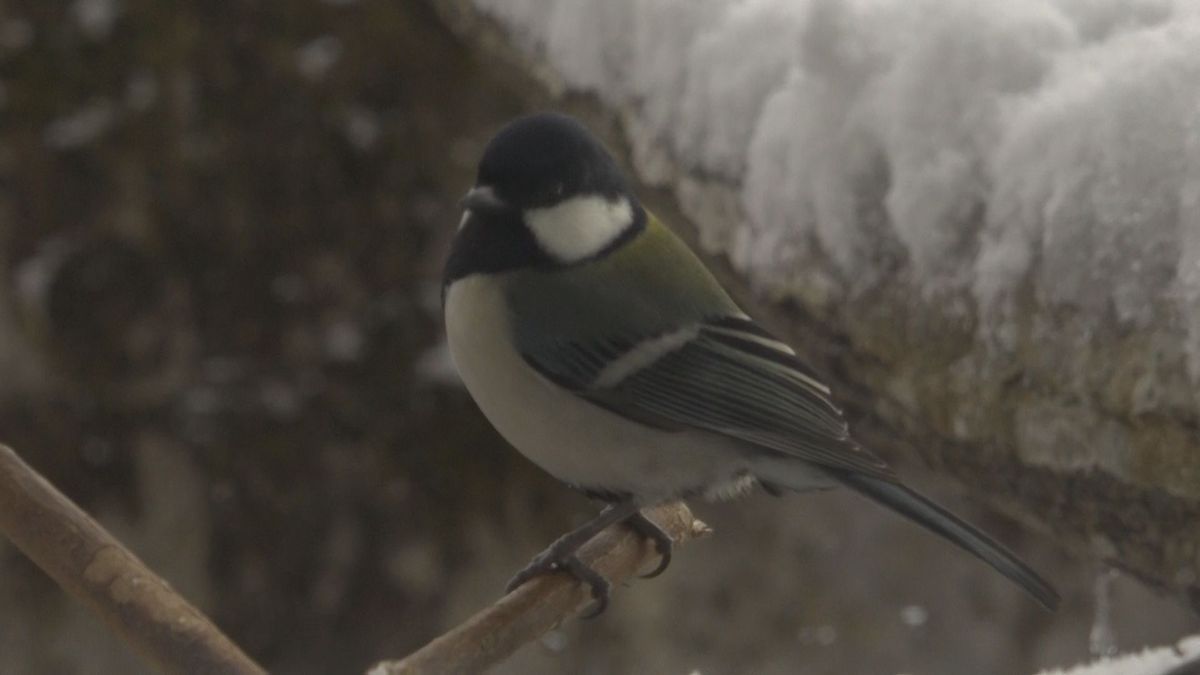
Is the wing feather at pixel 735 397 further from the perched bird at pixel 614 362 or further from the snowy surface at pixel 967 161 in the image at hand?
the snowy surface at pixel 967 161

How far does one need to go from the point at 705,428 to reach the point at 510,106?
67.0 inches

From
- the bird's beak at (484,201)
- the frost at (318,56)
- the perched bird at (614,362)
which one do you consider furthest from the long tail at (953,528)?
the frost at (318,56)

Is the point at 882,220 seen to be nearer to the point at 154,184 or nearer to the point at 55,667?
the point at 154,184

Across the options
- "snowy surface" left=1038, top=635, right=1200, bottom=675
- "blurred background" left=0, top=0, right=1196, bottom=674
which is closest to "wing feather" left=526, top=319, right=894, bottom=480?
"snowy surface" left=1038, top=635, right=1200, bottom=675

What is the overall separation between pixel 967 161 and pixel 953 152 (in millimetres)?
19

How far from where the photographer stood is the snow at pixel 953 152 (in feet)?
4.34

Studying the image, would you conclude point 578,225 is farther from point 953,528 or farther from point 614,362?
point 953,528

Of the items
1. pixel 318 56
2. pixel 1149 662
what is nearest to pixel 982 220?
pixel 1149 662

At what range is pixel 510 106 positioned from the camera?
2.91 meters

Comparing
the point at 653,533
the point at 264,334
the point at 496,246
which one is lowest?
the point at 264,334

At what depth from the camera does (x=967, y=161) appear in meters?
1.51

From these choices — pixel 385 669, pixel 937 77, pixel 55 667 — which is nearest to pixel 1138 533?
pixel 937 77

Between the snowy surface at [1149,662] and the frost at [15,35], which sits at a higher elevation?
the snowy surface at [1149,662]

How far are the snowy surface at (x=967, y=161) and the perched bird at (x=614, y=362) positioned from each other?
204mm
